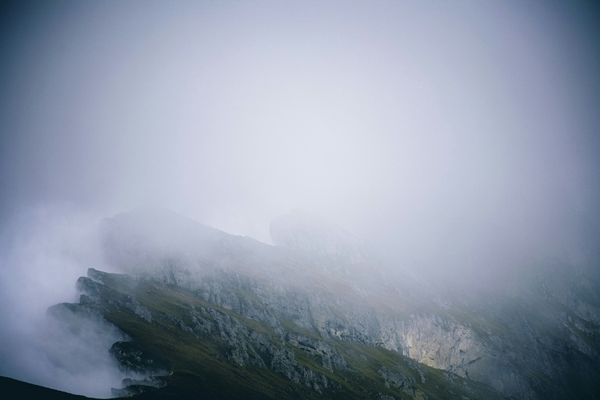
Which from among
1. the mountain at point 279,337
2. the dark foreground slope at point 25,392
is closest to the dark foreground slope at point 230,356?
the mountain at point 279,337

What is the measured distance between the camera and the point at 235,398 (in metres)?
69.4

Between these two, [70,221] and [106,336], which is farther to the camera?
[70,221]

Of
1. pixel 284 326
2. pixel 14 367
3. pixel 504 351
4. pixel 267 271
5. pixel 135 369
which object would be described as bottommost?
pixel 14 367

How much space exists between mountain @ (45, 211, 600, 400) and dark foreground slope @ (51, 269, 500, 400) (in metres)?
0.42

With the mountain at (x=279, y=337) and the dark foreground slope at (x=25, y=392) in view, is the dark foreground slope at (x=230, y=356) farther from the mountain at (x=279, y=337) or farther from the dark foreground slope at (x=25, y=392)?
the dark foreground slope at (x=25, y=392)

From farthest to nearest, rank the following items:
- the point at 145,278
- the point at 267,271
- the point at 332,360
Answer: the point at 267,271 → the point at 145,278 → the point at 332,360

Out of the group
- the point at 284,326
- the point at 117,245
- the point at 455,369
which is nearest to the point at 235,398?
the point at 284,326

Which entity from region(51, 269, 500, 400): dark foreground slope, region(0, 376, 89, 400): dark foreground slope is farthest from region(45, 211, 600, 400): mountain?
region(0, 376, 89, 400): dark foreground slope

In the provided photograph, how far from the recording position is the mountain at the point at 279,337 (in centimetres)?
7981

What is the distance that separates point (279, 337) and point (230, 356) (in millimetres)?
37040

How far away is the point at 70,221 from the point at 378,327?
17650 cm

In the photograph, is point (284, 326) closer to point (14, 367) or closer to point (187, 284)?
point (187, 284)

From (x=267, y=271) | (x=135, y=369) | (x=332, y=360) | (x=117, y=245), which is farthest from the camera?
(x=267, y=271)

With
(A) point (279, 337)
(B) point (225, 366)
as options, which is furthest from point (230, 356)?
(A) point (279, 337)
